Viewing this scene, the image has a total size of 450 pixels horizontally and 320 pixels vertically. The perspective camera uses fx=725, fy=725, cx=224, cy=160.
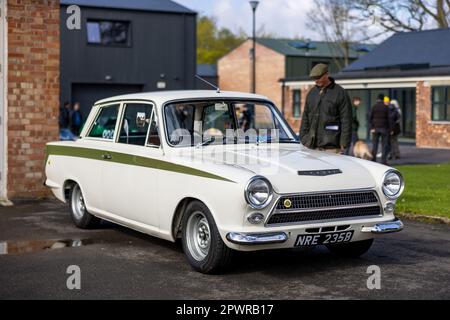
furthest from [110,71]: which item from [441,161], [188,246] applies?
[188,246]

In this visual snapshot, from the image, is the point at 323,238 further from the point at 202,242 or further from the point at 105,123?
the point at 105,123

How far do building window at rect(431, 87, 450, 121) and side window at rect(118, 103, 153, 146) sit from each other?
2280 cm

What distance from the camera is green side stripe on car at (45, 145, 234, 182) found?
6.68 m

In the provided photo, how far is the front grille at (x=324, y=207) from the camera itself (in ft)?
20.7

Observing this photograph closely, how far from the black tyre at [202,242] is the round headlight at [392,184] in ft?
5.38

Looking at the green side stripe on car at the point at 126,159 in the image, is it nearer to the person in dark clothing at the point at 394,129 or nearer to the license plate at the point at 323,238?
the license plate at the point at 323,238

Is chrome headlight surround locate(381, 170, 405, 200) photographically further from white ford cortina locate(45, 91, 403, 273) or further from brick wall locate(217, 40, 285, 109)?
brick wall locate(217, 40, 285, 109)

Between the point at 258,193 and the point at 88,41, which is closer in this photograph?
the point at 258,193

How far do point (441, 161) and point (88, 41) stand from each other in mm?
20284

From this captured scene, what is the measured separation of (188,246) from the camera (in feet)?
22.2

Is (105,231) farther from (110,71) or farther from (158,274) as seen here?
(110,71)
